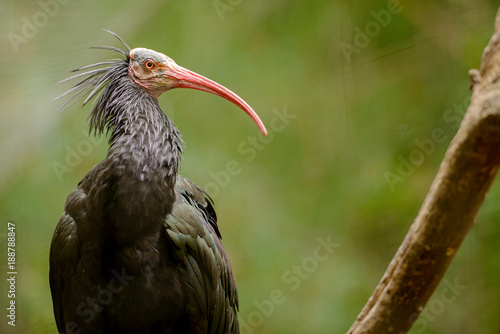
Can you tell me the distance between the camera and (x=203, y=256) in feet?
8.95

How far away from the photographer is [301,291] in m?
4.73

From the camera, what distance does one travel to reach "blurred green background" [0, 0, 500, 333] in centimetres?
458

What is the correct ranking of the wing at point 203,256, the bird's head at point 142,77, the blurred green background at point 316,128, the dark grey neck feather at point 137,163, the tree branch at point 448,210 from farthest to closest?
the blurred green background at point 316,128, the bird's head at point 142,77, the wing at point 203,256, the dark grey neck feather at point 137,163, the tree branch at point 448,210

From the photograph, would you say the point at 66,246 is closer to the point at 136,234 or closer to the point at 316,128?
the point at 136,234

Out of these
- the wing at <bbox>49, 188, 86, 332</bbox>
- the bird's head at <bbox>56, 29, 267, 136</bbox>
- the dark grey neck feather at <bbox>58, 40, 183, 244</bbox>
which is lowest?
the wing at <bbox>49, 188, 86, 332</bbox>

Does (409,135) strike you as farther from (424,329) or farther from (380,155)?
(424,329)

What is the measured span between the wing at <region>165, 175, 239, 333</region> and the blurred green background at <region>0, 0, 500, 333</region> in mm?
1680

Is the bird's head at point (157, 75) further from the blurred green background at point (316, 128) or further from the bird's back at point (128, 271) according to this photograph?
the blurred green background at point (316, 128)

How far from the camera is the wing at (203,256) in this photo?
8.77 ft

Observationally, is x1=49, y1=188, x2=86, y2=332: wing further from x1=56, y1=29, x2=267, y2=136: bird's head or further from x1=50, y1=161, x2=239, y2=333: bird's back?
x1=56, y1=29, x2=267, y2=136: bird's head

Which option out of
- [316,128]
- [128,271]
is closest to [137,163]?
[128,271]

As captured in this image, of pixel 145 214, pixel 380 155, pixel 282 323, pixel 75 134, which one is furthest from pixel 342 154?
pixel 145 214

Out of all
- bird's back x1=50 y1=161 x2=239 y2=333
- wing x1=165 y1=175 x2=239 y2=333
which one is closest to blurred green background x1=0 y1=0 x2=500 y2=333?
wing x1=165 y1=175 x2=239 y2=333

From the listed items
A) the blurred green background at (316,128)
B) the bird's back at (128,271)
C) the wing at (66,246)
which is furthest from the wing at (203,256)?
the blurred green background at (316,128)
